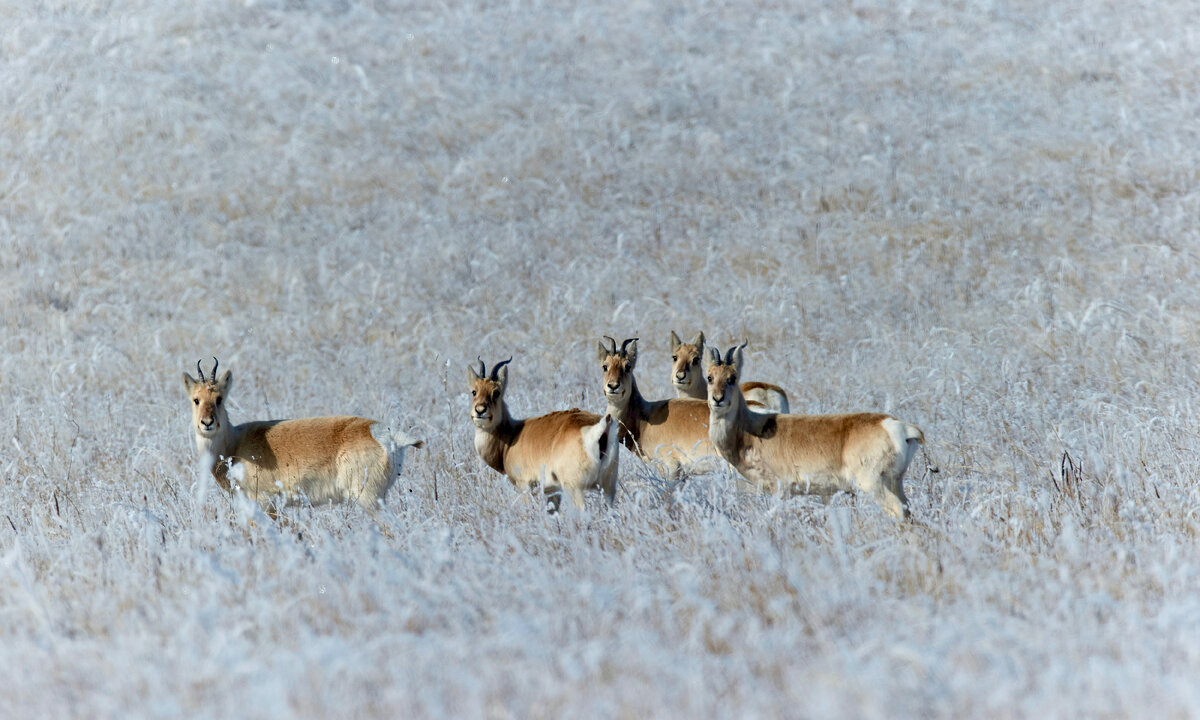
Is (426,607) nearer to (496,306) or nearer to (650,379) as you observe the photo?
(650,379)

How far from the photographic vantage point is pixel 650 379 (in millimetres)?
11898

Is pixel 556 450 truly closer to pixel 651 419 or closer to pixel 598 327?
pixel 651 419

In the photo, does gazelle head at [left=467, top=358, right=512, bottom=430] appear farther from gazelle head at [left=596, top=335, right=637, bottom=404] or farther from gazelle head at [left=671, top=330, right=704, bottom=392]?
gazelle head at [left=671, top=330, right=704, bottom=392]

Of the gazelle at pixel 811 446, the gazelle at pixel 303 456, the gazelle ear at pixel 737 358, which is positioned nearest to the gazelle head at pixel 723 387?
the gazelle at pixel 811 446

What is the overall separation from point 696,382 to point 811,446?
7.85 ft

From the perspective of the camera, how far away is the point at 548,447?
6898 mm

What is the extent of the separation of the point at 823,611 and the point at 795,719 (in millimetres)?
785

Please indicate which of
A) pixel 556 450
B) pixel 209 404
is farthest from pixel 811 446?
pixel 209 404

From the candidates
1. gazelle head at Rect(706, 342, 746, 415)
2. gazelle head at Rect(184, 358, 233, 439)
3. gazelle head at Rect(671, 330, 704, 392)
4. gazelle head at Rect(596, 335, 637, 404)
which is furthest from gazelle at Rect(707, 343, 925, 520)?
gazelle head at Rect(184, 358, 233, 439)

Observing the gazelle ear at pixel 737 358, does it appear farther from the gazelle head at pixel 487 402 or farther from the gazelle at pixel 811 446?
the gazelle head at pixel 487 402

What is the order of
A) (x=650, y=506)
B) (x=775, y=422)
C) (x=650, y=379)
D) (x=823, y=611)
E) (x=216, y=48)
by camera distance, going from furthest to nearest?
(x=216, y=48)
(x=650, y=379)
(x=775, y=422)
(x=650, y=506)
(x=823, y=611)

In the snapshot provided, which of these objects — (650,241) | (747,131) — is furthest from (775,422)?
(747,131)

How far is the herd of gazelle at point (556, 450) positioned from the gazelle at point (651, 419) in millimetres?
67

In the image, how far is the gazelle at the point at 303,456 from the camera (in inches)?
263
